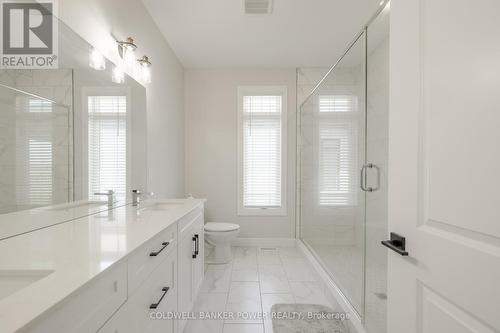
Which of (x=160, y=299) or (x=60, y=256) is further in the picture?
(x=160, y=299)

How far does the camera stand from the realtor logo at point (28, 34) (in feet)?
3.22

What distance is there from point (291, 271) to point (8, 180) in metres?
2.50

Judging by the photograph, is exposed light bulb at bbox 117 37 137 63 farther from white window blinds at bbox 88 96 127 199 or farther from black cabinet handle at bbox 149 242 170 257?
black cabinet handle at bbox 149 242 170 257

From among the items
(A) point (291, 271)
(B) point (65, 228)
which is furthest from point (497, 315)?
(A) point (291, 271)

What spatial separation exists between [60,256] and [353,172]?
6.95ft

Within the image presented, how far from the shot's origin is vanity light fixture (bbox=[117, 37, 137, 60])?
1.79m

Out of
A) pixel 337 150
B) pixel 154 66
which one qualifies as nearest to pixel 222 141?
pixel 154 66

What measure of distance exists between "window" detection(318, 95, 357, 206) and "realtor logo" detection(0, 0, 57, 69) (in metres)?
2.21

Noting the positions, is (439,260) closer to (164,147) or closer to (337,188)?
(337,188)

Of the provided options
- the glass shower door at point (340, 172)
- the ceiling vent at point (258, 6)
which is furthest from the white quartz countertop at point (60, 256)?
the ceiling vent at point (258, 6)

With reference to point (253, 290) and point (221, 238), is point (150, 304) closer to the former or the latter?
point (253, 290)

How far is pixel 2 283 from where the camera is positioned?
26.1 inches

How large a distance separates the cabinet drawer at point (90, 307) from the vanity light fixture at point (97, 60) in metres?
1.33

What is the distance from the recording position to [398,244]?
2.86 ft
